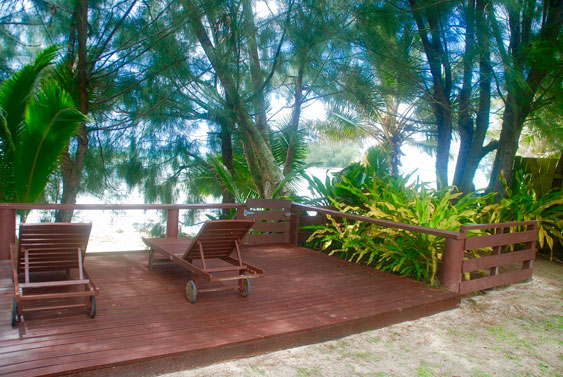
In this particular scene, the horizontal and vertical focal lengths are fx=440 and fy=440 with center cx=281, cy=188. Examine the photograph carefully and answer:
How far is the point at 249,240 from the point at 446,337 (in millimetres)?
3474

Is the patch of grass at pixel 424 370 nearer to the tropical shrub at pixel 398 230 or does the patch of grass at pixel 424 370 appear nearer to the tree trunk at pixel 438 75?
the tropical shrub at pixel 398 230

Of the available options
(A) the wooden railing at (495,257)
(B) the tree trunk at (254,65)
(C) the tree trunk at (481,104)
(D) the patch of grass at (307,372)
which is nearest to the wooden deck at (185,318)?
(D) the patch of grass at (307,372)

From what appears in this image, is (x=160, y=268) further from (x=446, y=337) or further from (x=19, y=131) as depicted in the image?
(x=446, y=337)

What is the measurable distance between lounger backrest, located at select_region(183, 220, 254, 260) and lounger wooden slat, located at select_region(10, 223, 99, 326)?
89cm

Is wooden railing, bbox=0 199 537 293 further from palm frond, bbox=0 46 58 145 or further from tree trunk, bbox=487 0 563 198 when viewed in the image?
tree trunk, bbox=487 0 563 198

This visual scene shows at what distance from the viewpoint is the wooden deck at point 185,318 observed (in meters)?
2.58

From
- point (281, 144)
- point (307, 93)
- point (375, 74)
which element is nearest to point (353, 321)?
point (375, 74)

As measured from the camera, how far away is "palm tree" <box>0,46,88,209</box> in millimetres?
4969

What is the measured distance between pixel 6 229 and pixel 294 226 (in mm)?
3744

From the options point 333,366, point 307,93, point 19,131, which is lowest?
point 333,366

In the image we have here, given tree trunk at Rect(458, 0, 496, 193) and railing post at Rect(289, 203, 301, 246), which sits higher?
tree trunk at Rect(458, 0, 496, 193)

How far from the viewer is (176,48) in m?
6.34

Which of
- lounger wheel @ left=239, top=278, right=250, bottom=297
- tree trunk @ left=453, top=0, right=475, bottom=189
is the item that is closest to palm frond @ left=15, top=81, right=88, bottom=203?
lounger wheel @ left=239, top=278, right=250, bottom=297

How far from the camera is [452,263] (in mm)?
4414
